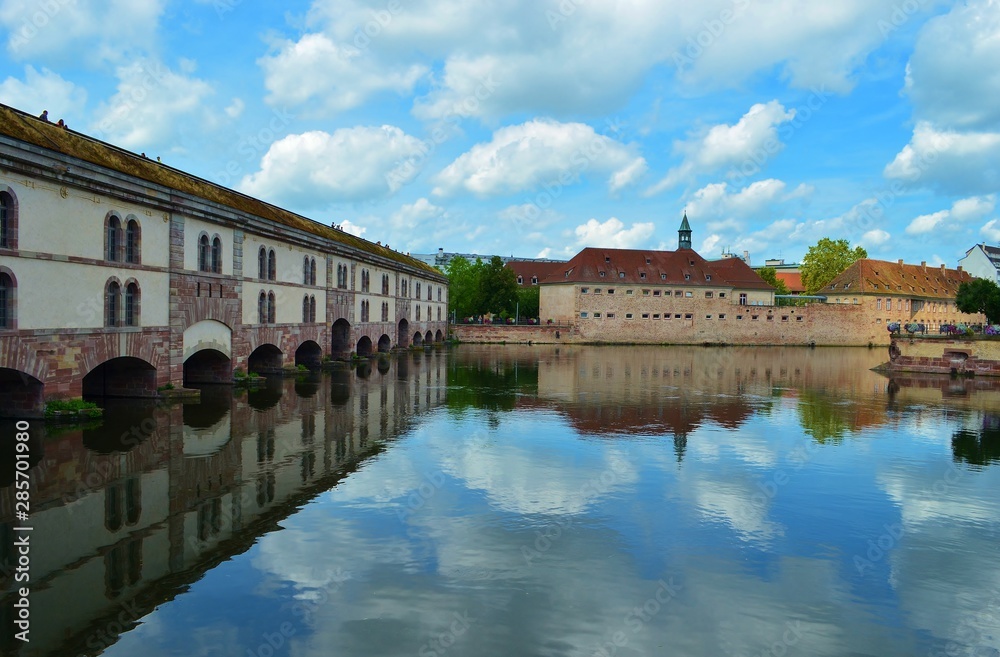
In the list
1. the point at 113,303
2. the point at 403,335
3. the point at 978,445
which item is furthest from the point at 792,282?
the point at 113,303

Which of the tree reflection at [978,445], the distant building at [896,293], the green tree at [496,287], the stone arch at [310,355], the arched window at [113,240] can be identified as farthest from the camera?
the distant building at [896,293]

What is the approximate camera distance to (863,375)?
1703 inches

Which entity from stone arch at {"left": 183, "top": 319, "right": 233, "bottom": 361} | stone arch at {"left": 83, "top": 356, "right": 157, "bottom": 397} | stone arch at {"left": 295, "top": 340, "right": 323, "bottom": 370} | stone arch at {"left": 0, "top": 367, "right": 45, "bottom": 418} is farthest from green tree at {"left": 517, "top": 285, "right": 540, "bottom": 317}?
stone arch at {"left": 0, "top": 367, "right": 45, "bottom": 418}

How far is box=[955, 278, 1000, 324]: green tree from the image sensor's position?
47.3 metres

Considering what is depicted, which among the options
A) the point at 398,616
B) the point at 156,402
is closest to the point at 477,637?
the point at 398,616

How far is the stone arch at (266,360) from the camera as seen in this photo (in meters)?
32.6

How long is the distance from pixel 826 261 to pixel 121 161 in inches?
3758

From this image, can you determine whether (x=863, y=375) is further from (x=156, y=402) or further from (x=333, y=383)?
(x=156, y=402)

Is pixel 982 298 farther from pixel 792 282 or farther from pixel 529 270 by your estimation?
pixel 792 282

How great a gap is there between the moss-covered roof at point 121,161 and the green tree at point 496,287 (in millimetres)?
46224

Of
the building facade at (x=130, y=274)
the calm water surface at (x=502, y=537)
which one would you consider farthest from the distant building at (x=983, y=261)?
the building facade at (x=130, y=274)

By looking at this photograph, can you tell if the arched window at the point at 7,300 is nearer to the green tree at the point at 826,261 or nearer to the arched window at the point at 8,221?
the arched window at the point at 8,221

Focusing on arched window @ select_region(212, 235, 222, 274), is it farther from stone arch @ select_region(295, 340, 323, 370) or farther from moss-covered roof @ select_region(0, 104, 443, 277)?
stone arch @ select_region(295, 340, 323, 370)

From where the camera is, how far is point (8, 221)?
16.7 m
